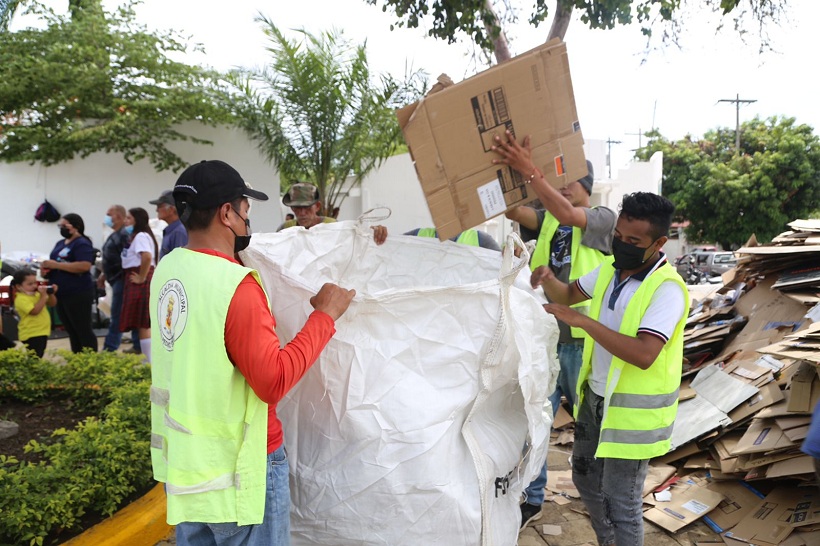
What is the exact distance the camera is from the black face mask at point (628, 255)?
244cm

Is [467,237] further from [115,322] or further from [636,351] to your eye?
[115,322]

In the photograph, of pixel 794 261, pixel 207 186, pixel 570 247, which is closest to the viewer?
pixel 207 186

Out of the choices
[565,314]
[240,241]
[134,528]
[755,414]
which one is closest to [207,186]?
[240,241]

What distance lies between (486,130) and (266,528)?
4.84ft

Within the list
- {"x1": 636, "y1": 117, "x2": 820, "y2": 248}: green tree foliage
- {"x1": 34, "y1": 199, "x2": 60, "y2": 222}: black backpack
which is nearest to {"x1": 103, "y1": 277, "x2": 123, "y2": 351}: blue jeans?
{"x1": 34, "y1": 199, "x2": 60, "y2": 222}: black backpack

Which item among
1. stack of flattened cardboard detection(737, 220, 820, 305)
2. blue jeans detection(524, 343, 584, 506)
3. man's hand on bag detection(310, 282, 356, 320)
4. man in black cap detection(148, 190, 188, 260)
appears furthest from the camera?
stack of flattened cardboard detection(737, 220, 820, 305)

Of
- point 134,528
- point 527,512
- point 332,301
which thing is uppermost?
point 332,301

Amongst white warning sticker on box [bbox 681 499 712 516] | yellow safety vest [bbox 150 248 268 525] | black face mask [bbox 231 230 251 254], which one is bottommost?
white warning sticker on box [bbox 681 499 712 516]

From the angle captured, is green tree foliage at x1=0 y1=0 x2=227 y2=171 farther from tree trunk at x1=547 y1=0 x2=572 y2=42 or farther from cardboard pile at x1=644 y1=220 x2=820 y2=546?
cardboard pile at x1=644 y1=220 x2=820 y2=546

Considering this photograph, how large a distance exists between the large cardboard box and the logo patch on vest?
0.96 meters

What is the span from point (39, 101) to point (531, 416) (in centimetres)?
1043

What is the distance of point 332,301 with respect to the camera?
5.98 ft

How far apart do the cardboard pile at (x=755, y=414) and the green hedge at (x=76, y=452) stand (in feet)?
9.35

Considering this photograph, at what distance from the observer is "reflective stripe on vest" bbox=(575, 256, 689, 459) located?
2363 millimetres
